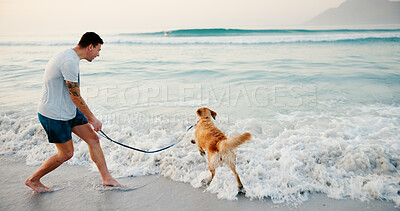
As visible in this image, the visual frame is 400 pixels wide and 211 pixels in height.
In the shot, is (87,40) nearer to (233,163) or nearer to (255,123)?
(233,163)

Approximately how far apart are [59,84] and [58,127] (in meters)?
0.50

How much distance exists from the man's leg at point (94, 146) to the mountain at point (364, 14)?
51324mm

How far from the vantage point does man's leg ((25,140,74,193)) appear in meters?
3.03

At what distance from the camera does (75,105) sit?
111 inches

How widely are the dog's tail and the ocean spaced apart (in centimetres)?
66

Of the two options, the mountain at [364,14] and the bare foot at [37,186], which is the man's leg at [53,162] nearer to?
the bare foot at [37,186]

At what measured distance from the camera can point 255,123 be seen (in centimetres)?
572

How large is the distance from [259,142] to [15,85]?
9.29m

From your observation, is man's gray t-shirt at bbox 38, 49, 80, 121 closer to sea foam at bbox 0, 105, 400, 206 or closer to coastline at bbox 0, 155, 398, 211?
coastline at bbox 0, 155, 398, 211

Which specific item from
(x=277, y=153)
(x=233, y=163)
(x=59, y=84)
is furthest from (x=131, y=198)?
(x=277, y=153)

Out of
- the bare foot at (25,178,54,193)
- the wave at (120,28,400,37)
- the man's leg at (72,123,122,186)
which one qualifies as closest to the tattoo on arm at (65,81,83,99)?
the man's leg at (72,123,122,186)

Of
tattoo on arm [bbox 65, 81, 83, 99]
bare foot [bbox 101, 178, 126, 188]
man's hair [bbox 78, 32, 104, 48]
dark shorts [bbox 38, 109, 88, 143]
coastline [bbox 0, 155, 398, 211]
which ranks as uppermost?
man's hair [bbox 78, 32, 104, 48]

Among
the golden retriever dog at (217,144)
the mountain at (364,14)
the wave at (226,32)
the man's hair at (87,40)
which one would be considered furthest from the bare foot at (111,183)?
the mountain at (364,14)

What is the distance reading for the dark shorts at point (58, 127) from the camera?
9.09ft
